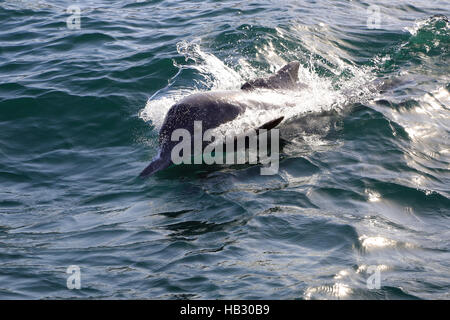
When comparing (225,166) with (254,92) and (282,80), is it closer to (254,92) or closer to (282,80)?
(254,92)

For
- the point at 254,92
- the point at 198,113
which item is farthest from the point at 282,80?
the point at 198,113

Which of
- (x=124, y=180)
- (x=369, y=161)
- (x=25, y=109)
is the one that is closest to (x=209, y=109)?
(x=124, y=180)

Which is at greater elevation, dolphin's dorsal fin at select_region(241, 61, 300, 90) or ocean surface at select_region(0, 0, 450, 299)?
dolphin's dorsal fin at select_region(241, 61, 300, 90)

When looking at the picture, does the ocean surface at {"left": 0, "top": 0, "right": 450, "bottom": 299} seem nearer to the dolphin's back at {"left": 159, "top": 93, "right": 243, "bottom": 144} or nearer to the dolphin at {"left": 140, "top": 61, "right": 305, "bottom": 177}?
the dolphin at {"left": 140, "top": 61, "right": 305, "bottom": 177}

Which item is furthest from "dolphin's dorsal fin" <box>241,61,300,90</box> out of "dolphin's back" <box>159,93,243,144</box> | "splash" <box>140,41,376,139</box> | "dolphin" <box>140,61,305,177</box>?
"dolphin's back" <box>159,93,243,144</box>

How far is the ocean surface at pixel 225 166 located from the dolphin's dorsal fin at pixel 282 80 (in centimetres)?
→ 38

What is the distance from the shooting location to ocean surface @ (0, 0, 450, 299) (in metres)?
6.41

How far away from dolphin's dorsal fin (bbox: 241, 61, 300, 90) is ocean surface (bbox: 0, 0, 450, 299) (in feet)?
1.24

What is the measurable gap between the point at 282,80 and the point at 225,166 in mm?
2331

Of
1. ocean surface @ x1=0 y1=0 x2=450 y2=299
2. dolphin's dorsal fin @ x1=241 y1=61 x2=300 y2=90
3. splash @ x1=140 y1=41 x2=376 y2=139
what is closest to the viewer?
ocean surface @ x1=0 y1=0 x2=450 y2=299

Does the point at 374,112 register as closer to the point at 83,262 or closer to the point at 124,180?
the point at 124,180

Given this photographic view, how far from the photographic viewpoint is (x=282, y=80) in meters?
A: 10.9

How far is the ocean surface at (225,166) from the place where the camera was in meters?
6.41

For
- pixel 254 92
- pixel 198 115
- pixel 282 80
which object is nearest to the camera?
pixel 198 115
